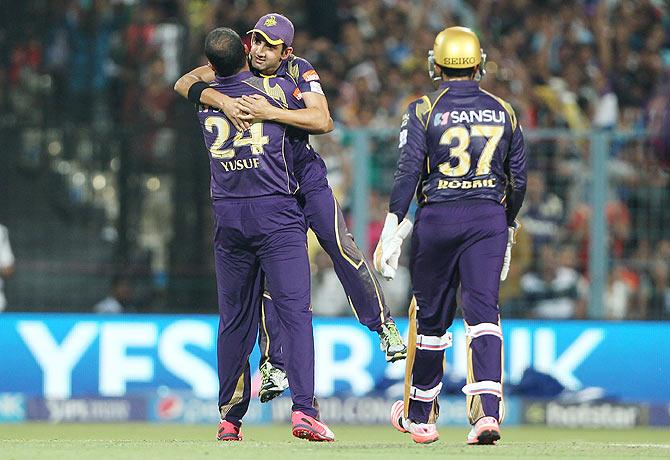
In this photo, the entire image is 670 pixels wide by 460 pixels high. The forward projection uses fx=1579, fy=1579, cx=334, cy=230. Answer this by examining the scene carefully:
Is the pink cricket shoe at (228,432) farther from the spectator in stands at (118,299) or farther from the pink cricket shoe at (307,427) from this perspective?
the spectator in stands at (118,299)

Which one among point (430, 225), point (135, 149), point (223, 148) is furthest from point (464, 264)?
point (135, 149)

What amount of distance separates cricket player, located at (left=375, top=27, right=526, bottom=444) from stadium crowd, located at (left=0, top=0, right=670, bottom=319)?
445 cm

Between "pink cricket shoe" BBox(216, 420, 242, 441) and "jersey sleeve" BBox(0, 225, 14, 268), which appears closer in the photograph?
"pink cricket shoe" BBox(216, 420, 242, 441)

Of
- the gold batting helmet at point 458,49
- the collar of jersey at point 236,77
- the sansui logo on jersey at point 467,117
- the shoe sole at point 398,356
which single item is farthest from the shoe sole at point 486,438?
the collar of jersey at point 236,77

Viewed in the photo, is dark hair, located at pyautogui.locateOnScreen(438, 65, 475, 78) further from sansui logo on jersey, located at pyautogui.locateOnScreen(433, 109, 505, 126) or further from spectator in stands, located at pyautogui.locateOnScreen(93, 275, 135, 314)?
spectator in stands, located at pyautogui.locateOnScreen(93, 275, 135, 314)

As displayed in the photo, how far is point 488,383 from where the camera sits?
9227 millimetres

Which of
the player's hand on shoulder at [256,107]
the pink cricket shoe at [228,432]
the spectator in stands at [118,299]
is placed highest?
the player's hand on shoulder at [256,107]

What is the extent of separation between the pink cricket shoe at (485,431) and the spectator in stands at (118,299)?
6.15 metres

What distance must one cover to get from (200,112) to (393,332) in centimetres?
180

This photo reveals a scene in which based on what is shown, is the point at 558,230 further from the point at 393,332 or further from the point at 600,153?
the point at 393,332

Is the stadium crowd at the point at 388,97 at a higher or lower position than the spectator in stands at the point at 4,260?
higher

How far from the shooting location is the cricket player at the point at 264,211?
9305 millimetres

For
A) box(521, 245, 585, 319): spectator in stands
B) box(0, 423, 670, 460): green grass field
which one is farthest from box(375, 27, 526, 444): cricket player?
box(521, 245, 585, 319): spectator in stands

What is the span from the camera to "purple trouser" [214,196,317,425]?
931 cm
